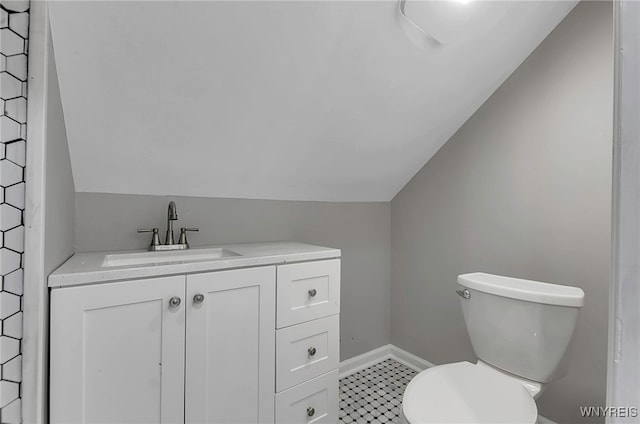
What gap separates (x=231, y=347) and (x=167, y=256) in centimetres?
45

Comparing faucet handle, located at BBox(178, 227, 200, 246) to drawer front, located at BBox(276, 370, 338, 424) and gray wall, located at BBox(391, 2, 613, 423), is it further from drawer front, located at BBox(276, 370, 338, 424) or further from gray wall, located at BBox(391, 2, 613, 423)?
gray wall, located at BBox(391, 2, 613, 423)

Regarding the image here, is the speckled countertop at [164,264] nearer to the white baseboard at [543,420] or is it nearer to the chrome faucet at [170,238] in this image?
the chrome faucet at [170,238]

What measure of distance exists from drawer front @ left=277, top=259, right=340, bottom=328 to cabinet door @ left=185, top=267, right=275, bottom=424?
0.05 m

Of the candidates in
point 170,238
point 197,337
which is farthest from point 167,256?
point 197,337

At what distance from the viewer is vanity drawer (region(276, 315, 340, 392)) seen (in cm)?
128

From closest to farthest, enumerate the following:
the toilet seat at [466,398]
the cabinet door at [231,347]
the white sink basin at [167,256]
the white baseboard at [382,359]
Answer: the toilet seat at [466,398] < the cabinet door at [231,347] < the white sink basin at [167,256] < the white baseboard at [382,359]

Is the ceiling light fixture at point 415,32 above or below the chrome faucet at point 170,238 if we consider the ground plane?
above

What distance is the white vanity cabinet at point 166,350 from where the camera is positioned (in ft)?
2.90

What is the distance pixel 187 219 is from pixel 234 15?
902 millimetres

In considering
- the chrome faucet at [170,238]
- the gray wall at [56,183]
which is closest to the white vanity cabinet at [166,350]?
the gray wall at [56,183]

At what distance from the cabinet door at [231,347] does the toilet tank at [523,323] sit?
0.89 m

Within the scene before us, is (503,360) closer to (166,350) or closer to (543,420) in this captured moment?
(543,420)

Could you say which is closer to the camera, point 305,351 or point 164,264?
point 164,264

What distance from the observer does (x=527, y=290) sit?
1224mm
